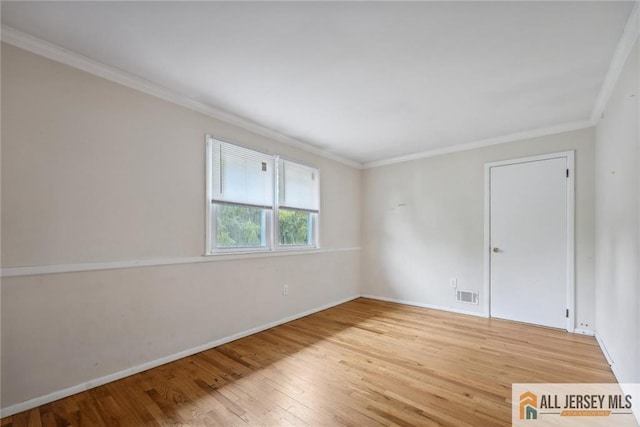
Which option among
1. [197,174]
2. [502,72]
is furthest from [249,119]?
[502,72]

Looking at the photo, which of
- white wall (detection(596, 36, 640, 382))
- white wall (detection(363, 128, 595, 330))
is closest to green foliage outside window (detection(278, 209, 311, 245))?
white wall (detection(363, 128, 595, 330))

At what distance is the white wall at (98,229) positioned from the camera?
1860 mm

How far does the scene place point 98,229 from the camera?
2.18 metres

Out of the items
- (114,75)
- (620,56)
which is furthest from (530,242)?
(114,75)

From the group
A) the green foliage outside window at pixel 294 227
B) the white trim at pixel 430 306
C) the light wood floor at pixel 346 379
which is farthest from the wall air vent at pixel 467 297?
the green foliage outside window at pixel 294 227

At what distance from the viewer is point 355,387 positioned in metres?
2.15

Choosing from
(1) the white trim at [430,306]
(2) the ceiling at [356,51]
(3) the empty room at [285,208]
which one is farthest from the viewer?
(1) the white trim at [430,306]

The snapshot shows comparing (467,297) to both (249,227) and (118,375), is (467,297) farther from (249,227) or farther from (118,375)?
Answer: (118,375)

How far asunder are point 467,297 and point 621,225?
2.20 metres

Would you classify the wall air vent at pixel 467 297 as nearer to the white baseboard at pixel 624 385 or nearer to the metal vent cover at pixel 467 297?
the metal vent cover at pixel 467 297

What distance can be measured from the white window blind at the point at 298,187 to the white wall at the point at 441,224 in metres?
1.27

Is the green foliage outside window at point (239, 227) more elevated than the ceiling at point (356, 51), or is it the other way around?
the ceiling at point (356, 51)

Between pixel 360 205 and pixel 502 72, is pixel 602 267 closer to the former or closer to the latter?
pixel 502 72

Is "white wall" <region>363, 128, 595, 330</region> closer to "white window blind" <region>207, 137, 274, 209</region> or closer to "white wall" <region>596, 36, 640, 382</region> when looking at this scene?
"white wall" <region>596, 36, 640, 382</region>
